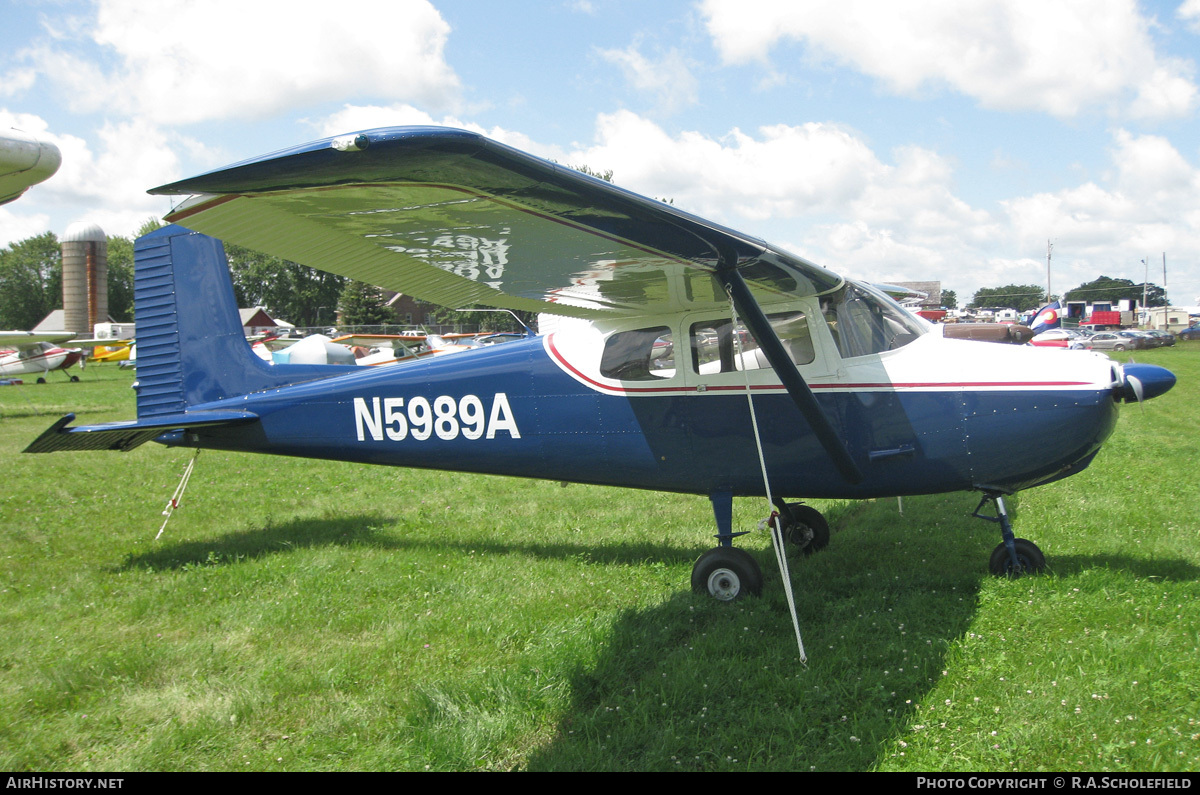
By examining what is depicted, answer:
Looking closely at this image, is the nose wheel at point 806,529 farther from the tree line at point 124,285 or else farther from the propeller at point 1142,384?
the tree line at point 124,285

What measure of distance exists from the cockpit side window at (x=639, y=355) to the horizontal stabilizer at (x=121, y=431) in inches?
129

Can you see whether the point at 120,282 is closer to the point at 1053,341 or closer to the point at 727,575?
the point at 1053,341

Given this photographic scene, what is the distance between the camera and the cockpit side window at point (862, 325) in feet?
17.0

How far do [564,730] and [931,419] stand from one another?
10.2ft

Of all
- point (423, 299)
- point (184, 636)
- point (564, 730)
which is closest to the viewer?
point (564, 730)

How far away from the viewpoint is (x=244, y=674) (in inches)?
166

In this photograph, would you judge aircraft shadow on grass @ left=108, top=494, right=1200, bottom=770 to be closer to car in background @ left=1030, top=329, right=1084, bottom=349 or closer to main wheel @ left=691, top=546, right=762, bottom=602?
main wheel @ left=691, top=546, right=762, bottom=602

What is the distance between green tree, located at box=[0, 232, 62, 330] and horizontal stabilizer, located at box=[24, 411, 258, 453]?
106m

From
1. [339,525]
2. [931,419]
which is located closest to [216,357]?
[339,525]

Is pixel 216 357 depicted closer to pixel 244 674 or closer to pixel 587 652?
pixel 244 674

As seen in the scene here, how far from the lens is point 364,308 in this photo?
65.2 m

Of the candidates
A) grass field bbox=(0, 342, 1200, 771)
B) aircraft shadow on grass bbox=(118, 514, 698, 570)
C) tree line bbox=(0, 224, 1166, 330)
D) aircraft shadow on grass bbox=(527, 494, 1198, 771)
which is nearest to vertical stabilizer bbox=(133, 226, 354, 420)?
aircraft shadow on grass bbox=(118, 514, 698, 570)

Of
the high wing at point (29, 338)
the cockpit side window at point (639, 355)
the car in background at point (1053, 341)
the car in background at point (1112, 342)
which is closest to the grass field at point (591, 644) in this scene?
the cockpit side window at point (639, 355)
